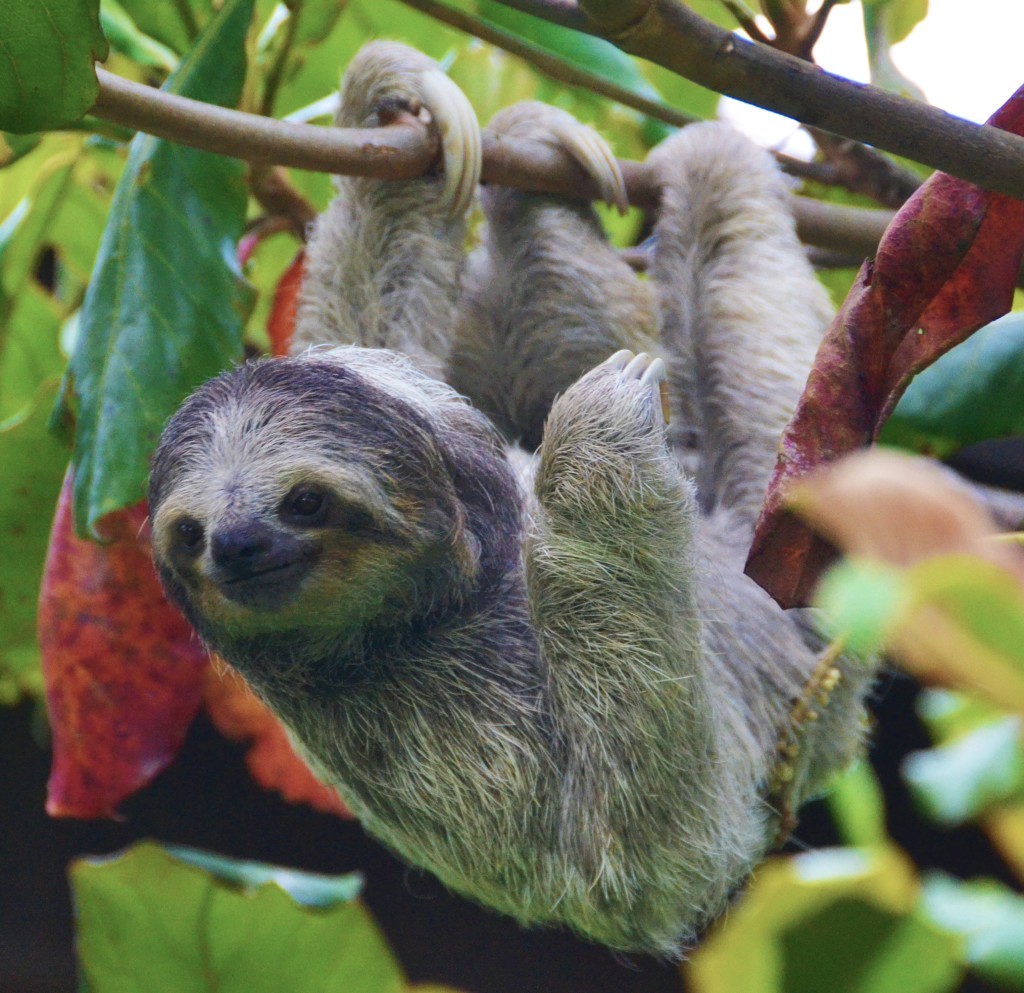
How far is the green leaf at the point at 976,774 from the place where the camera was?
813 mm

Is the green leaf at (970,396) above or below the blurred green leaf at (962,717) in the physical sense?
below

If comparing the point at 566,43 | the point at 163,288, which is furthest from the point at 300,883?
the point at 566,43

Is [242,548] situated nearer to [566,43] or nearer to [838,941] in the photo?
[838,941]

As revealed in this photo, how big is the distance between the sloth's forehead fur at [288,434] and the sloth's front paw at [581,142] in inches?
38.7

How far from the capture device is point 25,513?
3713 millimetres

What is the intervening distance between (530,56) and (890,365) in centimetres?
176

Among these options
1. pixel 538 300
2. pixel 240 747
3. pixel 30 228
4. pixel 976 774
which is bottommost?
pixel 240 747

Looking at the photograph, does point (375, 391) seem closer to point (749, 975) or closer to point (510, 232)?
point (510, 232)

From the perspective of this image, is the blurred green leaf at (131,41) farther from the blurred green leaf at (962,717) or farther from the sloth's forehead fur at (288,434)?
the blurred green leaf at (962,717)

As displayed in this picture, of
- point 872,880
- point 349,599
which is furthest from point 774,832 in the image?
point 872,880

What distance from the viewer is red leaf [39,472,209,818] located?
10.6 ft

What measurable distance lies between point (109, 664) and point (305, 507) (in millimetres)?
911

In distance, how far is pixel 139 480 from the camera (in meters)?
2.92

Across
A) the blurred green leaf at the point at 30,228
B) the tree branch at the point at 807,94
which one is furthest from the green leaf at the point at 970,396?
the blurred green leaf at the point at 30,228
